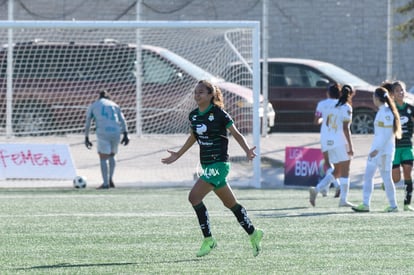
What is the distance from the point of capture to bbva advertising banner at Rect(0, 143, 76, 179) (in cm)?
2184

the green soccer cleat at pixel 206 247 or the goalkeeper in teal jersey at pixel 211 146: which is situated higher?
the goalkeeper in teal jersey at pixel 211 146

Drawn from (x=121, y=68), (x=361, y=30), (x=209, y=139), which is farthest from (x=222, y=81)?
(x=209, y=139)

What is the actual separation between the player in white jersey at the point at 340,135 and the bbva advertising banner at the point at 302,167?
4.46 meters

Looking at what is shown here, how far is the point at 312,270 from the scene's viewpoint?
32.6ft

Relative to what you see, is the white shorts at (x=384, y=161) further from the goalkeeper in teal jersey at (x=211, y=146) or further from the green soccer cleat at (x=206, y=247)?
the green soccer cleat at (x=206, y=247)

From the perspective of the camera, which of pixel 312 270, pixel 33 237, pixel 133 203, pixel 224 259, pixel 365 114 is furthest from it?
pixel 365 114

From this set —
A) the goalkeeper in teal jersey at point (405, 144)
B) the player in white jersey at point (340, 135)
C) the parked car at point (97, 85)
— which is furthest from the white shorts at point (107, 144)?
the goalkeeper in teal jersey at point (405, 144)

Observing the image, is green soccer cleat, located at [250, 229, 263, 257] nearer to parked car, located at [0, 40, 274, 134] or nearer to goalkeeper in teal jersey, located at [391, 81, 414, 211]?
goalkeeper in teal jersey, located at [391, 81, 414, 211]

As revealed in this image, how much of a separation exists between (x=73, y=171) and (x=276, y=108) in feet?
23.8

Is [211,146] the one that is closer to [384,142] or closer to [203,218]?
[203,218]

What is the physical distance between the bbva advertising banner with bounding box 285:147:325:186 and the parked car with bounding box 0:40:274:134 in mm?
1361

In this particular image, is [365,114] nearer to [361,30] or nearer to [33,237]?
[361,30]

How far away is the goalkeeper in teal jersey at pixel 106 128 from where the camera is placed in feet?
69.6

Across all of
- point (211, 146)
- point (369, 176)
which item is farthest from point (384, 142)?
point (211, 146)
